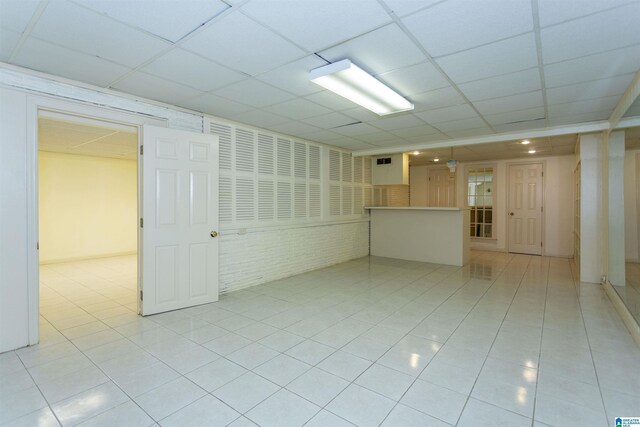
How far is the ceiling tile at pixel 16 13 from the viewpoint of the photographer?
1.96m

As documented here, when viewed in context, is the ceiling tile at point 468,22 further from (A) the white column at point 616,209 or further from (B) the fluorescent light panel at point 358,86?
(A) the white column at point 616,209

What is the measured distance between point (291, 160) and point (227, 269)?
223cm

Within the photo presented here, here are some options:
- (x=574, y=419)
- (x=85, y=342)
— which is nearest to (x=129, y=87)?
(x=85, y=342)

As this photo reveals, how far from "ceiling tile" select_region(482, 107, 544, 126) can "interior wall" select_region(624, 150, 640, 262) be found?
1.35 meters

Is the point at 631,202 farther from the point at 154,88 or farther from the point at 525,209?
the point at 154,88

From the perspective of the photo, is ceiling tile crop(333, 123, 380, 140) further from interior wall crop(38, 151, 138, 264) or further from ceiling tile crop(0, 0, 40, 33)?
interior wall crop(38, 151, 138, 264)

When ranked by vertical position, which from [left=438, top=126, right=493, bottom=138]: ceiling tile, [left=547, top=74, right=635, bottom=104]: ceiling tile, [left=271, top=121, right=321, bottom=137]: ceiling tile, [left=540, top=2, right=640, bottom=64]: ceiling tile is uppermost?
[left=271, top=121, right=321, bottom=137]: ceiling tile

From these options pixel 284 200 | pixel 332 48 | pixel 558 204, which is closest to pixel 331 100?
pixel 332 48

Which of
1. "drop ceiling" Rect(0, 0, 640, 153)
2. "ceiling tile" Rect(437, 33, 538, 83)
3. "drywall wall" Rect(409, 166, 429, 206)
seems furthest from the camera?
"drywall wall" Rect(409, 166, 429, 206)

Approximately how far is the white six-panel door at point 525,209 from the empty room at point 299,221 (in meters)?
1.76

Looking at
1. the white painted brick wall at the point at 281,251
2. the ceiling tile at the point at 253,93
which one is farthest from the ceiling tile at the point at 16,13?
the white painted brick wall at the point at 281,251

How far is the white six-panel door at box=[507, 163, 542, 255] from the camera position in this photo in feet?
26.4

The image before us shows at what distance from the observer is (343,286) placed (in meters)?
5.01

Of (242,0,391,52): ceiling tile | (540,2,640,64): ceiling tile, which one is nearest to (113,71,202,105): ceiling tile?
(242,0,391,52): ceiling tile
